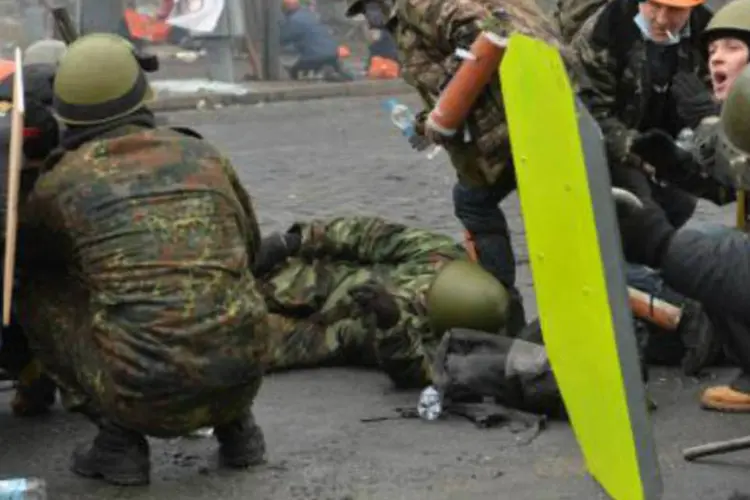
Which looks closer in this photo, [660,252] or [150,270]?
[660,252]

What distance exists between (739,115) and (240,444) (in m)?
1.76

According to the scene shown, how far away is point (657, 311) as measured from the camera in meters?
6.82

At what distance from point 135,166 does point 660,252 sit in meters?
1.59

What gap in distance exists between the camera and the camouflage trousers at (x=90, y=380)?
18.0 feet

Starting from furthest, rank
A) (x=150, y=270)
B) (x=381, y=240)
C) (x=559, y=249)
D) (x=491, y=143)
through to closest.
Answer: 1. (x=381, y=240)
2. (x=491, y=143)
3. (x=150, y=270)
4. (x=559, y=249)

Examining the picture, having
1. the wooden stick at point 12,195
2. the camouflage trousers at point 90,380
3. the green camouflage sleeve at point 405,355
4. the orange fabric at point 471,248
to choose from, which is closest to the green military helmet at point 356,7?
the orange fabric at point 471,248

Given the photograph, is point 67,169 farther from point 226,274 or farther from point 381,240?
point 381,240

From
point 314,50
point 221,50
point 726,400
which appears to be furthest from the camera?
point 314,50

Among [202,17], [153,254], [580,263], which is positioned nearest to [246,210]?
[153,254]

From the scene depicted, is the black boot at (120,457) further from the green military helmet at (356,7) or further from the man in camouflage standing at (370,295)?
the green military helmet at (356,7)

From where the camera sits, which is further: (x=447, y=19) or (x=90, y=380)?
(x=447, y=19)

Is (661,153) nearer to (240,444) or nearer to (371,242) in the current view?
(240,444)

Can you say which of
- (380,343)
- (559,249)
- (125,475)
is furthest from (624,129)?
(559,249)

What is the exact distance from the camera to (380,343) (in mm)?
6594
